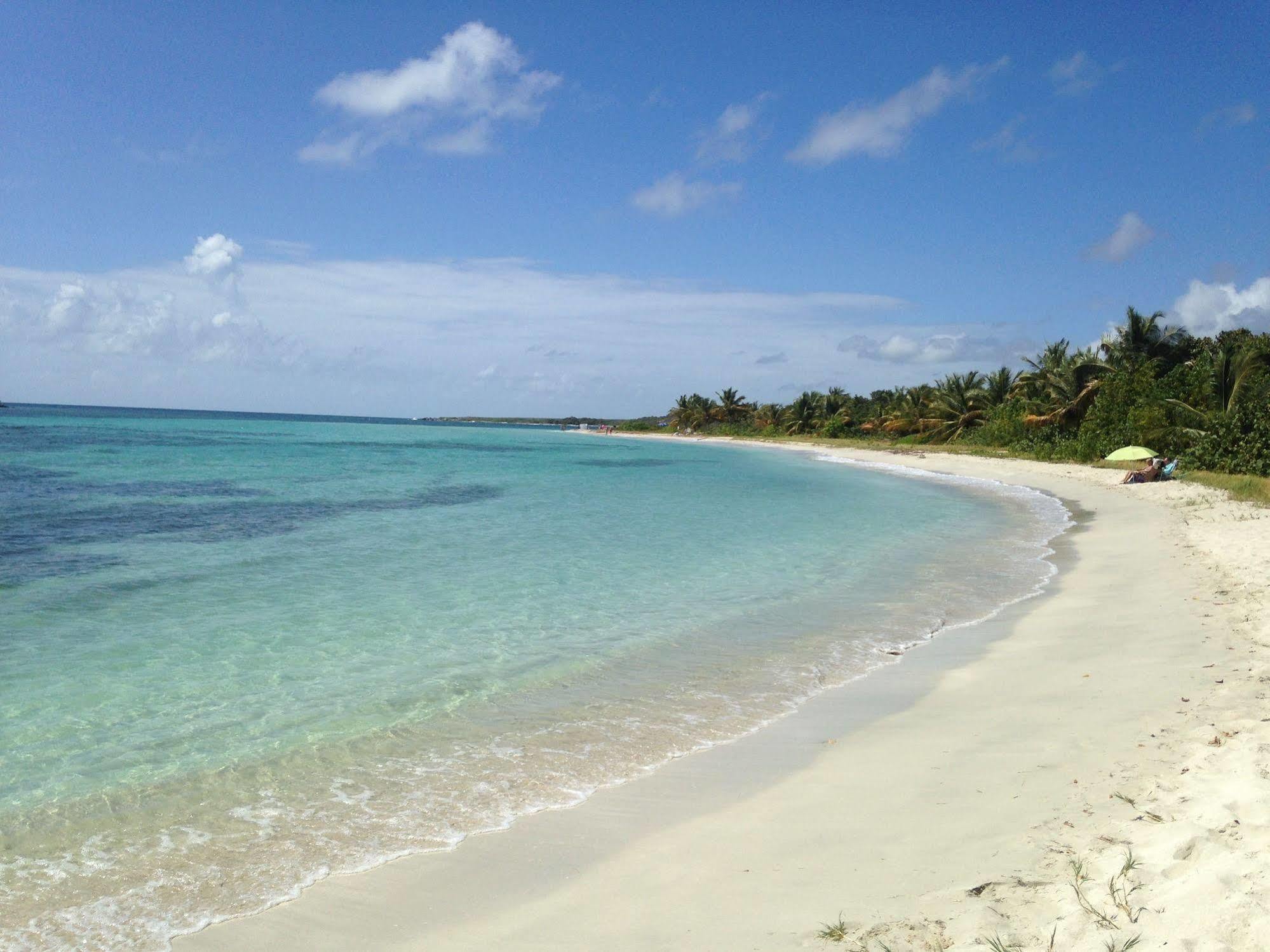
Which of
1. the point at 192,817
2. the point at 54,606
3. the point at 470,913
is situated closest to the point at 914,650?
the point at 470,913

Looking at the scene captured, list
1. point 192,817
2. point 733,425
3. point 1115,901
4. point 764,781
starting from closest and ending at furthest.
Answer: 1. point 1115,901
2. point 192,817
3. point 764,781
4. point 733,425

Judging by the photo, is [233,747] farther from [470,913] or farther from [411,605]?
[411,605]

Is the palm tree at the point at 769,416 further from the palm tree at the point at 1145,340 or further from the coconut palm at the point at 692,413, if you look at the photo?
the palm tree at the point at 1145,340

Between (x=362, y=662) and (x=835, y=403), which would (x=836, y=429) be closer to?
(x=835, y=403)

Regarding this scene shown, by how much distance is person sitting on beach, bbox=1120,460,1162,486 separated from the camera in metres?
29.5

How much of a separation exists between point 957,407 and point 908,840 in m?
63.0

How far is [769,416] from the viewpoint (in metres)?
103

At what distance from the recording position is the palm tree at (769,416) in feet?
332

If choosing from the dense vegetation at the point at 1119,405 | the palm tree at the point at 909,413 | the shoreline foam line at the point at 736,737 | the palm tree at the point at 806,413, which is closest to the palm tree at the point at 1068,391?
the dense vegetation at the point at 1119,405

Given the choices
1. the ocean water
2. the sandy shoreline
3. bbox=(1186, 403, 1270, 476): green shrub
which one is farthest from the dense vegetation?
the sandy shoreline

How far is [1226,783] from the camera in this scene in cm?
460

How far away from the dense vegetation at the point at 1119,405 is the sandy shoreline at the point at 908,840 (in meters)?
26.4

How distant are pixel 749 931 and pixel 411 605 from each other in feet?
28.8

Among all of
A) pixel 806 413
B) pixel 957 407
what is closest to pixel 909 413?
pixel 957 407
